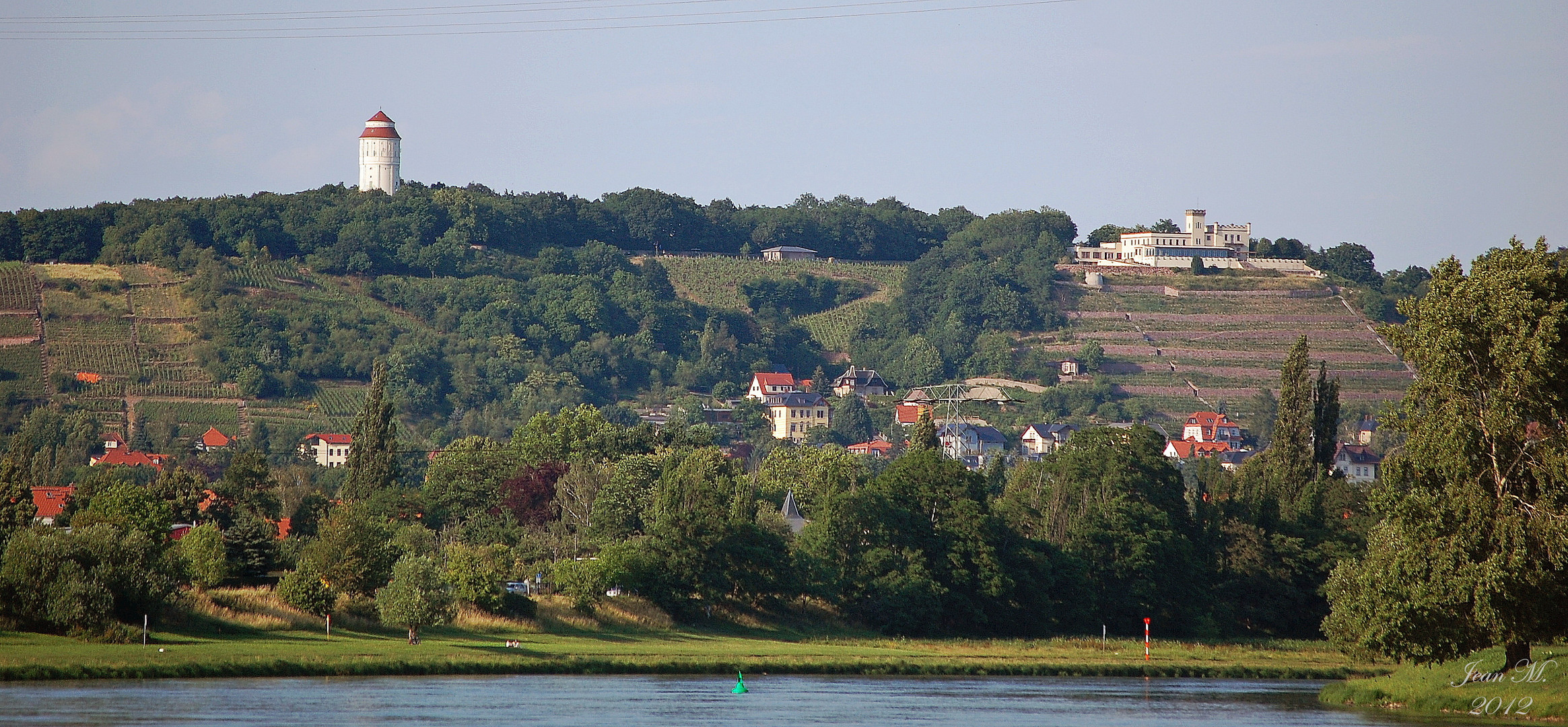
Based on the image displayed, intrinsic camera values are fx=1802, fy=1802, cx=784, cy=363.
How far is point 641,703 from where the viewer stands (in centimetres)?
4503

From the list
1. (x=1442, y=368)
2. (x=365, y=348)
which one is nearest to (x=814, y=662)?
(x=1442, y=368)

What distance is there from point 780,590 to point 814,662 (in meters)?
12.8

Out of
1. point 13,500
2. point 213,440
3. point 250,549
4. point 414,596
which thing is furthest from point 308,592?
point 213,440

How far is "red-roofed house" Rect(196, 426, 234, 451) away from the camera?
148 m

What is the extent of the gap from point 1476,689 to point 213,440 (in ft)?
401

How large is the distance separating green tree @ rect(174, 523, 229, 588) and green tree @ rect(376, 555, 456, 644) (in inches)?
232

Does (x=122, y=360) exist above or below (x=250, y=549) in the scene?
above

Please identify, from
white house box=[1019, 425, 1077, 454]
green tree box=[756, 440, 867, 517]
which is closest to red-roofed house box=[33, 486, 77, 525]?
green tree box=[756, 440, 867, 517]

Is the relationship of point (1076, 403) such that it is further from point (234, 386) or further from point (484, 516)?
point (484, 516)

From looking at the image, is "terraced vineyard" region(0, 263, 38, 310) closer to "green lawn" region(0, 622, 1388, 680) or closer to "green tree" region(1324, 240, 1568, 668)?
"green lawn" region(0, 622, 1388, 680)

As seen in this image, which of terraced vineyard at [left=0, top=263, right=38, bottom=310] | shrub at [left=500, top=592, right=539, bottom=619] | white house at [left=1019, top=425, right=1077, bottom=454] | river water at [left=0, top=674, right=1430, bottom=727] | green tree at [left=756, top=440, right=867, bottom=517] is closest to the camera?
river water at [left=0, top=674, right=1430, bottom=727]

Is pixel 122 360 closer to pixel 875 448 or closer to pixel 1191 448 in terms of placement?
pixel 875 448

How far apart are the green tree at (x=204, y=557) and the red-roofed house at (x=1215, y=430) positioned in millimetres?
134825

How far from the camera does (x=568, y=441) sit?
344 feet
